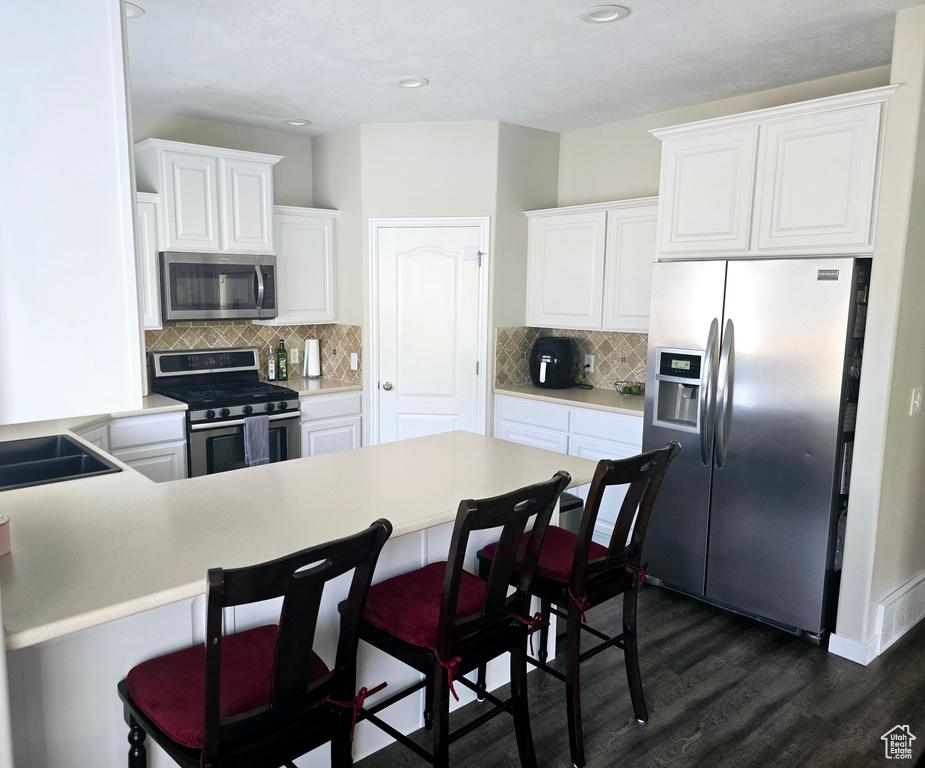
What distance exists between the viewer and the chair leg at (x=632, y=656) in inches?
93.0

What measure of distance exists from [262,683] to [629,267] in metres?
3.29

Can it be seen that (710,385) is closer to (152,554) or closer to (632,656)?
(632,656)

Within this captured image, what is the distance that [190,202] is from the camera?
412 centimetres

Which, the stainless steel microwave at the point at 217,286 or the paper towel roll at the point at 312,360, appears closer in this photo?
the stainless steel microwave at the point at 217,286

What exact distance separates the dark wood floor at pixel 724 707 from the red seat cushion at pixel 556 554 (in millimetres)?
641

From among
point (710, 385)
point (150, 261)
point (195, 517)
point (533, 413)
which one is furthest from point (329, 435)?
point (195, 517)

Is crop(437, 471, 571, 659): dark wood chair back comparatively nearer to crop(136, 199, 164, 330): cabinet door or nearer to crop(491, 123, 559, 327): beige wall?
crop(491, 123, 559, 327): beige wall

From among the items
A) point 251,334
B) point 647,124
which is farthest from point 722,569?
point 251,334

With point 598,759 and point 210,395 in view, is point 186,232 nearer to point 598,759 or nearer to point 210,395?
point 210,395

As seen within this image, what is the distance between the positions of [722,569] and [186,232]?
3.58 metres

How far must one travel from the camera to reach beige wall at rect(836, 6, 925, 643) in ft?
8.66

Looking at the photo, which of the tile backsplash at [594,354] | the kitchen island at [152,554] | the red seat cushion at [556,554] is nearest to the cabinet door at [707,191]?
the tile backsplash at [594,354]

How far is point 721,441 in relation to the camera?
317cm

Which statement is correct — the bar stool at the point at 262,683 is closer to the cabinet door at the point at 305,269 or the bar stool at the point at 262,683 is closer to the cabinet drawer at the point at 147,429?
the cabinet drawer at the point at 147,429
